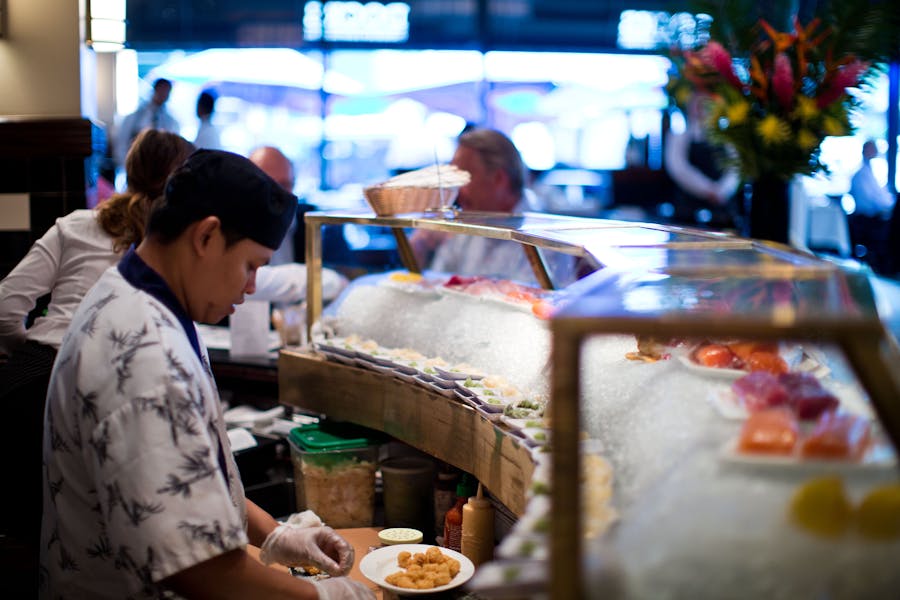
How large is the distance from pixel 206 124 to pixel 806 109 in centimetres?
739

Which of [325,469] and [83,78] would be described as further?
[83,78]

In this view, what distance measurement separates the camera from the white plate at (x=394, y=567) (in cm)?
251

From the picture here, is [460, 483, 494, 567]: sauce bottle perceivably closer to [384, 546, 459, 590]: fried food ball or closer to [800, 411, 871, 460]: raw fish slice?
[384, 546, 459, 590]: fried food ball

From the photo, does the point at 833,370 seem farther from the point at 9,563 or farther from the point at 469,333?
the point at 9,563

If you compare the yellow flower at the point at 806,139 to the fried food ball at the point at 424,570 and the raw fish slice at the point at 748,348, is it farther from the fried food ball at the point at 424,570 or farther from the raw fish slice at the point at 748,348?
the fried food ball at the point at 424,570

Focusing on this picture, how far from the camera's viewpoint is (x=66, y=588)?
202 centimetres

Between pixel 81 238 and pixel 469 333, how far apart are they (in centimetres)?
199

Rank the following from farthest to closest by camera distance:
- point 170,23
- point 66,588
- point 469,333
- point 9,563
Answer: point 170,23 → point 9,563 → point 469,333 → point 66,588

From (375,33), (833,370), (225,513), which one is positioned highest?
(375,33)

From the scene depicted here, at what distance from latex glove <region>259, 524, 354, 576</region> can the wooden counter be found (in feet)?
1.51

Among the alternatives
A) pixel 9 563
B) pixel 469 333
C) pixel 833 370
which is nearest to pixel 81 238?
pixel 9 563

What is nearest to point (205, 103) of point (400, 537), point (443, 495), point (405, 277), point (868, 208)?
point (405, 277)

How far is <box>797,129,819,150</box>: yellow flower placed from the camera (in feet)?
13.9

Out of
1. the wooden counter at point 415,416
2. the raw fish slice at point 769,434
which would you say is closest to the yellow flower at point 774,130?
the wooden counter at point 415,416
